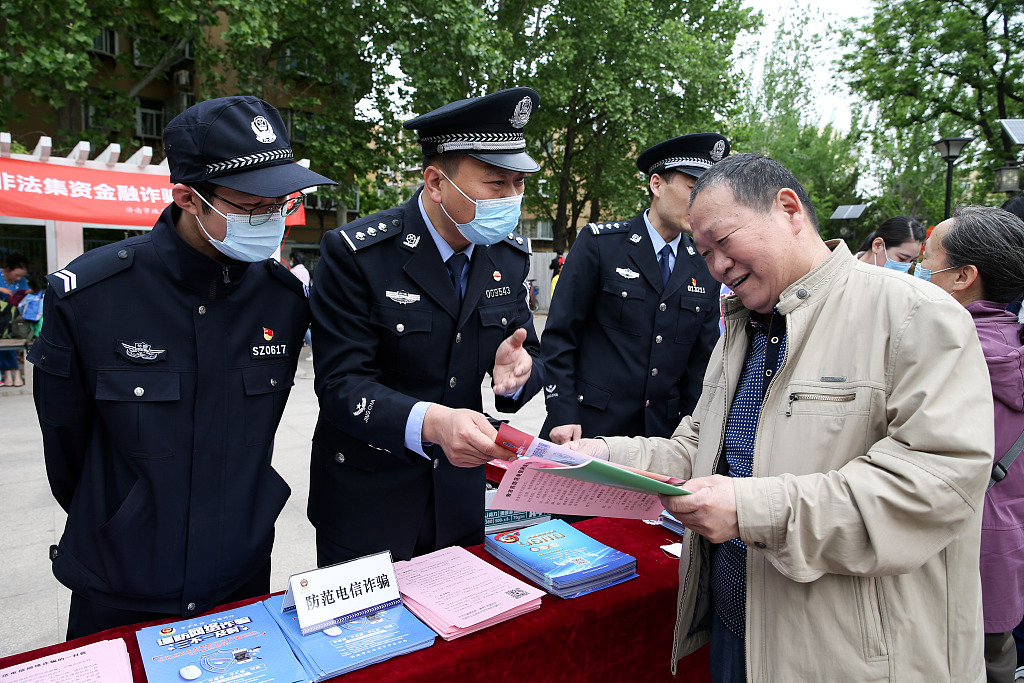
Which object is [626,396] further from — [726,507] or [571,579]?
[726,507]

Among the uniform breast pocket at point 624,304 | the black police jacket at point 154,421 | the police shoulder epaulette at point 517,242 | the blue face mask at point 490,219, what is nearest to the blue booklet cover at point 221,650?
the black police jacket at point 154,421

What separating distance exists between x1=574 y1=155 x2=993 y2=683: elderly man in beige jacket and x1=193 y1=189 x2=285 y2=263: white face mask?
1.10 metres

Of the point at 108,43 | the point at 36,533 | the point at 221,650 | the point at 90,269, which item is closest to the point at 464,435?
the point at 221,650

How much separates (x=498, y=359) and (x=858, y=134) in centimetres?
2158

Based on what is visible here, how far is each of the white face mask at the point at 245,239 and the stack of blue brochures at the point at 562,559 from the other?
3.49 ft

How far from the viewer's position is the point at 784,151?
1154 inches

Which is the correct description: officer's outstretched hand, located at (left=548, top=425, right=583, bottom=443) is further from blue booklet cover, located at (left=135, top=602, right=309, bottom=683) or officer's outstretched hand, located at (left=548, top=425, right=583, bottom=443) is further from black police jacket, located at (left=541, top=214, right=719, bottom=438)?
blue booklet cover, located at (left=135, top=602, right=309, bottom=683)

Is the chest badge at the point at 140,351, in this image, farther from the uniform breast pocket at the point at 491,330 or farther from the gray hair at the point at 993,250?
the gray hair at the point at 993,250

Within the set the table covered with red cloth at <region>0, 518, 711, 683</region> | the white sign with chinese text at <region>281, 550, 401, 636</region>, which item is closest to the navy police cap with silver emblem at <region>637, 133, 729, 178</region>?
the table covered with red cloth at <region>0, 518, 711, 683</region>

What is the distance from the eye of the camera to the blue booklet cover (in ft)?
4.23

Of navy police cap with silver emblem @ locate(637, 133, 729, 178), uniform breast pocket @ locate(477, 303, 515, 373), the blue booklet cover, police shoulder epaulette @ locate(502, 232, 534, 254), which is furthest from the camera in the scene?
navy police cap with silver emblem @ locate(637, 133, 729, 178)

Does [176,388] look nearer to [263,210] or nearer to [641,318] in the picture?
[263,210]

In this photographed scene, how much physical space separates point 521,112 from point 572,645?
149cm

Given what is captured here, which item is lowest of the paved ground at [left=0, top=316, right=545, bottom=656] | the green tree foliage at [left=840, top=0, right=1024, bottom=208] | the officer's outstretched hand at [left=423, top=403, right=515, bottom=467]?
the paved ground at [left=0, top=316, right=545, bottom=656]
